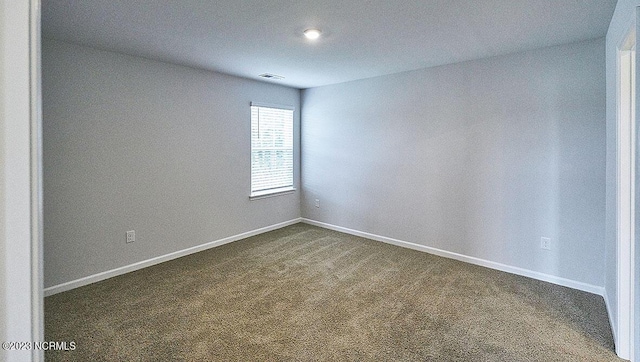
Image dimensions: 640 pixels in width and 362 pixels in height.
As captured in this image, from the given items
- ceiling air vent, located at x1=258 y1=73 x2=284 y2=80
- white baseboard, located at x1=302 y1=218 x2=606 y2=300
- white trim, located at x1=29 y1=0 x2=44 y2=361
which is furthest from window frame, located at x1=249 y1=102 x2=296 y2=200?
white trim, located at x1=29 y1=0 x2=44 y2=361

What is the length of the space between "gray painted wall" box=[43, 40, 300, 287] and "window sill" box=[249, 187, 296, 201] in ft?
0.47

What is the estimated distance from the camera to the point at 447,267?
12.3 feet

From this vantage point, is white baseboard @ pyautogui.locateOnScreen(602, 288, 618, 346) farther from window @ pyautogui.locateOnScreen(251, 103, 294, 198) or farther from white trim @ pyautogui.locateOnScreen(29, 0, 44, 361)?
window @ pyautogui.locateOnScreen(251, 103, 294, 198)

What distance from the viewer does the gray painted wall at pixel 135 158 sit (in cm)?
308

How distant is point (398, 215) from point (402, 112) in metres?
1.40

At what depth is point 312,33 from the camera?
9.34 feet

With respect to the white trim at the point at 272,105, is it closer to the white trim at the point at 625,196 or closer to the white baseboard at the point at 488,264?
the white baseboard at the point at 488,264

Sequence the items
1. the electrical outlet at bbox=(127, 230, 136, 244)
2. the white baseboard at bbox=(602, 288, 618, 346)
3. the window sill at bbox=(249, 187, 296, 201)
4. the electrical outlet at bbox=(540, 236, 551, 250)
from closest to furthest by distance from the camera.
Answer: the white baseboard at bbox=(602, 288, 618, 346) < the electrical outlet at bbox=(540, 236, 551, 250) < the electrical outlet at bbox=(127, 230, 136, 244) < the window sill at bbox=(249, 187, 296, 201)

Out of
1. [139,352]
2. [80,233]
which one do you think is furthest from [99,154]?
[139,352]

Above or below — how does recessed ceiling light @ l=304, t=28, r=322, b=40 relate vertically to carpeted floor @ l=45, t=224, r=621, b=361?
above

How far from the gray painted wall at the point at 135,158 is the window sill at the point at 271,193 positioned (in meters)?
0.14

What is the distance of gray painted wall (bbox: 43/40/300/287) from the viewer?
3.08 metres

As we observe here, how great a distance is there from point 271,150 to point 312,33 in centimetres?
264

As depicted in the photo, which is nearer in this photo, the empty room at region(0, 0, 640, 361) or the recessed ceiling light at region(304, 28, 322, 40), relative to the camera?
the empty room at region(0, 0, 640, 361)
